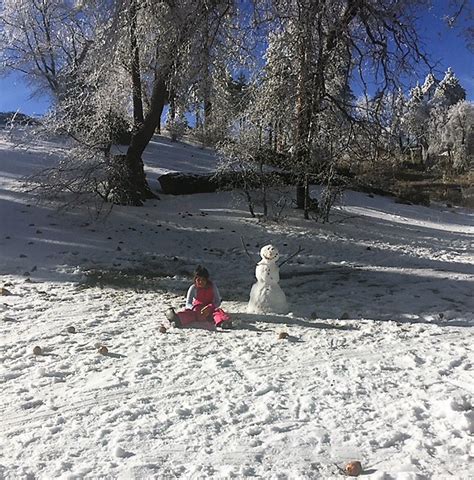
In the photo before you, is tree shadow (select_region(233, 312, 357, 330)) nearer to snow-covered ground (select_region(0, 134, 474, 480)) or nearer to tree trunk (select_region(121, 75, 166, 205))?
snow-covered ground (select_region(0, 134, 474, 480))

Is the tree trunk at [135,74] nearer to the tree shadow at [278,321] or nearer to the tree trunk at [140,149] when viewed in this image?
the tree trunk at [140,149]

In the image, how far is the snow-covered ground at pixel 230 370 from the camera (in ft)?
9.21

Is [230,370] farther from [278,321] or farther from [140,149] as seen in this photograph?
[140,149]

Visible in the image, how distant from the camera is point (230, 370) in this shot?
13.4 ft

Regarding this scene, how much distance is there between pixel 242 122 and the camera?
12773 millimetres

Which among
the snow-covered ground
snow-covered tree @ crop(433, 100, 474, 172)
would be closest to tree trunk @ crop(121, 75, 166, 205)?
the snow-covered ground

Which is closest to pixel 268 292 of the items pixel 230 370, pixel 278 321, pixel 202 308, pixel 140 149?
pixel 278 321

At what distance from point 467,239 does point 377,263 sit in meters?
5.19

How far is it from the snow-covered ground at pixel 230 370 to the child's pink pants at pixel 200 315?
19 centimetres

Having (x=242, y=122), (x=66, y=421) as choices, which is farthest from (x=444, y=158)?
(x=66, y=421)

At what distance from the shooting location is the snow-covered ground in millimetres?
2809

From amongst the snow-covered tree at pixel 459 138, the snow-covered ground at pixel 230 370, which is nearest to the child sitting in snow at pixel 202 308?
the snow-covered ground at pixel 230 370

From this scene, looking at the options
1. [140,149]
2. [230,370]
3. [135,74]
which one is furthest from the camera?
[140,149]

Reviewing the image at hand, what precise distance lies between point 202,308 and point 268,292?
0.79 m
